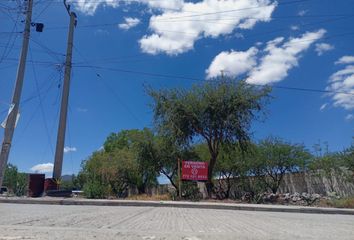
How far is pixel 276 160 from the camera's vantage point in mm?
37375

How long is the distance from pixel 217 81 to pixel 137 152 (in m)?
8.96

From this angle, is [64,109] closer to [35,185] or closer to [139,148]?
[35,185]

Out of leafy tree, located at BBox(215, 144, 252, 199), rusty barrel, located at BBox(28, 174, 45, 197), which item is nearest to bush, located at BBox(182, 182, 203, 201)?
leafy tree, located at BBox(215, 144, 252, 199)

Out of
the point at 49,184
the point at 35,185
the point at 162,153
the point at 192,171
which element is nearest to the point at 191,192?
the point at 192,171

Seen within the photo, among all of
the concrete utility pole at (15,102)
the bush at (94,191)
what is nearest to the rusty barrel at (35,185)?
the bush at (94,191)

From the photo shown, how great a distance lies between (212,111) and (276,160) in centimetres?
1118

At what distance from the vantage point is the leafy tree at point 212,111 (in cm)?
2927

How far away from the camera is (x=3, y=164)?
14.8 metres

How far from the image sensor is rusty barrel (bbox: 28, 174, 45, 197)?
26.1 m

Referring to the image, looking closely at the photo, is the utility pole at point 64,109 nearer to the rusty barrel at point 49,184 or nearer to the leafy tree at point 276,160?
the rusty barrel at point 49,184

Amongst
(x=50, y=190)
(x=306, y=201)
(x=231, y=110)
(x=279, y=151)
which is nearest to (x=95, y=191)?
(x=50, y=190)

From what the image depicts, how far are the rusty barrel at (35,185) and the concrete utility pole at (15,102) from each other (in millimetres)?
11815

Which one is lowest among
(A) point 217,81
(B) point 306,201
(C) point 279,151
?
(B) point 306,201

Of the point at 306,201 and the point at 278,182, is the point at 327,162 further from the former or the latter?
the point at 306,201
